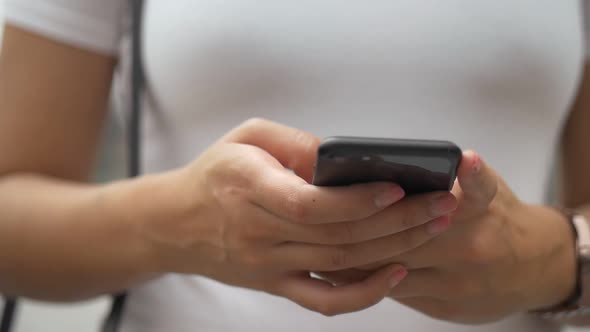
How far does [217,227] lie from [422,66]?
0.76 feet

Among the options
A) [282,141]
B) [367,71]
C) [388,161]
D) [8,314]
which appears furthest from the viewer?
[8,314]

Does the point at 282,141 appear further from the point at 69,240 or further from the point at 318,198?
the point at 69,240

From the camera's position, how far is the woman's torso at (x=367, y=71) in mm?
485

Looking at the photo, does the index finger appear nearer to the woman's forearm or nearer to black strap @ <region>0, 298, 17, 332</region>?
the woman's forearm

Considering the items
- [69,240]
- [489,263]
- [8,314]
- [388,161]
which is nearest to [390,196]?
[388,161]

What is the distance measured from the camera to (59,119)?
567 millimetres

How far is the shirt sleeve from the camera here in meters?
0.54

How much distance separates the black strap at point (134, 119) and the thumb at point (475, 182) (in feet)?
1.08

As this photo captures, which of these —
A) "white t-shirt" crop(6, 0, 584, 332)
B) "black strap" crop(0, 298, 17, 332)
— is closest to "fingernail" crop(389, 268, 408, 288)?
"white t-shirt" crop(6, 0, 584, 332)

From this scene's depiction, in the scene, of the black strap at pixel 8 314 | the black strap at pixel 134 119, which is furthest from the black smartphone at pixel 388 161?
the black strap at pixel 8 314

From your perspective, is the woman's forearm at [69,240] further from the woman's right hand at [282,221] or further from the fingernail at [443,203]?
the fingernail at [443,203]

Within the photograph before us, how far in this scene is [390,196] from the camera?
11.8 inches

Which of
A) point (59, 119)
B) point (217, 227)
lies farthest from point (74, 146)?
point (217, 227)

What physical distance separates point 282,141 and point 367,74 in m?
0.14
